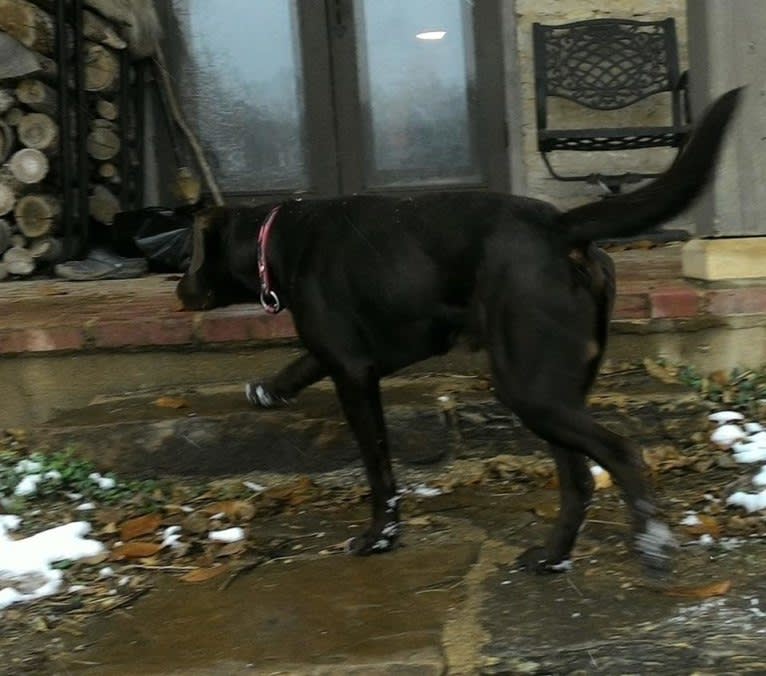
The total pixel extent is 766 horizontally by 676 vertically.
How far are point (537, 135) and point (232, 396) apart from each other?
302 centimetres

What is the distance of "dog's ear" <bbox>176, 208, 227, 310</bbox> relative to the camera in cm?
311

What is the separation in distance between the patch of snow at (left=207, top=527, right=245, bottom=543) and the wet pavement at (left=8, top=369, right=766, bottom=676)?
39 millimetres

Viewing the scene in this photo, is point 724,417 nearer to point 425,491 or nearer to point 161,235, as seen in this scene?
point 425,491

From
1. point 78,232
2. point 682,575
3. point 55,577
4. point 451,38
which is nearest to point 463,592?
point 682,575

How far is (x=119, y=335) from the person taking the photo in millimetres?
3764

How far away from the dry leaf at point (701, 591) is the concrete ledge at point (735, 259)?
170 centimetres

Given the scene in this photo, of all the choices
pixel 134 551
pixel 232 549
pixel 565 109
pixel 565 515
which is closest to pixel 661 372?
pixel 565 515

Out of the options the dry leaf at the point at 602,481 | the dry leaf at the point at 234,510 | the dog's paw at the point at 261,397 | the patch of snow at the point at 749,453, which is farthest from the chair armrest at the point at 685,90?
the dry leaf at the point at 234,510

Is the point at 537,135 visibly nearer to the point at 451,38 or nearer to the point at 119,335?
the point at 451,38

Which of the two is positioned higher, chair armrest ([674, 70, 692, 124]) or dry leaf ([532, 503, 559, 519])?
chair armrest ([674, 70, 692, 124])

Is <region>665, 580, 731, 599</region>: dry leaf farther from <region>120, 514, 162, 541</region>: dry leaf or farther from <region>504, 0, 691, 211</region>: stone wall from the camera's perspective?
<region>504, 0, 691, 211</region>: stone wall

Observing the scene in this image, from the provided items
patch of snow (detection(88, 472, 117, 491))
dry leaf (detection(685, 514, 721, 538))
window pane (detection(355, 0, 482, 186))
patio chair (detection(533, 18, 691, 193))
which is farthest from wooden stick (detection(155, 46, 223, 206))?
dry leaf (detection(685, 514, 721, 538))

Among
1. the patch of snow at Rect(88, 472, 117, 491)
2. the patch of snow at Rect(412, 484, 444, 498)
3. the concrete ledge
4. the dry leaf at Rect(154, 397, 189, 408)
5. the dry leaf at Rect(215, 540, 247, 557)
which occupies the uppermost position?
the concrete ledge

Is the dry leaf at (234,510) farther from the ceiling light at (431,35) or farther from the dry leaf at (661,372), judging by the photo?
the ceiling light at (431,35)
